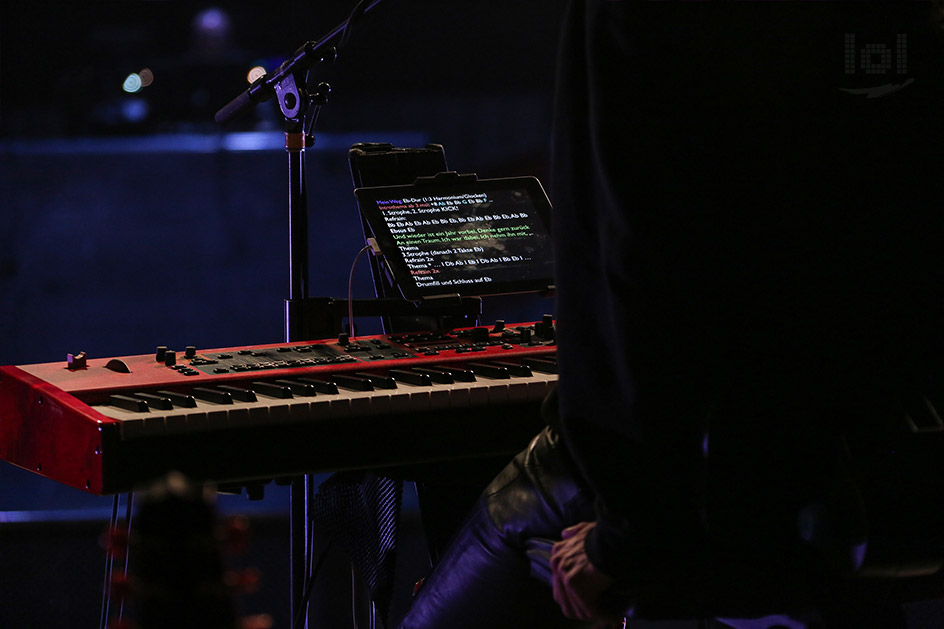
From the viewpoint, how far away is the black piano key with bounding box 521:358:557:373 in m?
2.24

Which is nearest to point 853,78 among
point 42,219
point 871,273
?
point 871,273

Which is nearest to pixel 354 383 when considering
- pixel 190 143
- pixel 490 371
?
pixel 490 371

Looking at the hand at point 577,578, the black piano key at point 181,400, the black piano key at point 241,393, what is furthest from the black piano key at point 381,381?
the hand at point 577,578

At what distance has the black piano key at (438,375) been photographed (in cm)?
212

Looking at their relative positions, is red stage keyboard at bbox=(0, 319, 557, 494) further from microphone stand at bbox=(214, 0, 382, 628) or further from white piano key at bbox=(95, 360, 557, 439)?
microphone stand at bbox=(214, 0, 382, 628)

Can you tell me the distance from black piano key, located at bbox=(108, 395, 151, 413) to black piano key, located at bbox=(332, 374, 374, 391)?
36 centimetres

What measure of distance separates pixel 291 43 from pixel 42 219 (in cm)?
129

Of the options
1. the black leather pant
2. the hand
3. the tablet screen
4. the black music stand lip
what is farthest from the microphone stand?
the hand

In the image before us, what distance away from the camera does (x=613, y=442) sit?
128 cm

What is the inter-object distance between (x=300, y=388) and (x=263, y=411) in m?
0.11

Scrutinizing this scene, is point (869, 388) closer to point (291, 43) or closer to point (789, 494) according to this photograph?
point (789, 494)

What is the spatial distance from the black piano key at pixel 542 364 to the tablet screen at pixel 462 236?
0.67 ft

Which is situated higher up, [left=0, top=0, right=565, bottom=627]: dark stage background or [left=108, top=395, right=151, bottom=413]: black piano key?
[left=0, top=0, right=565, bottom=627]: dark stage background

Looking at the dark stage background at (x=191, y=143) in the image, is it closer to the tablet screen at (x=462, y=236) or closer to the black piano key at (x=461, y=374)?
the tablet screen at (x=462, y=236)
